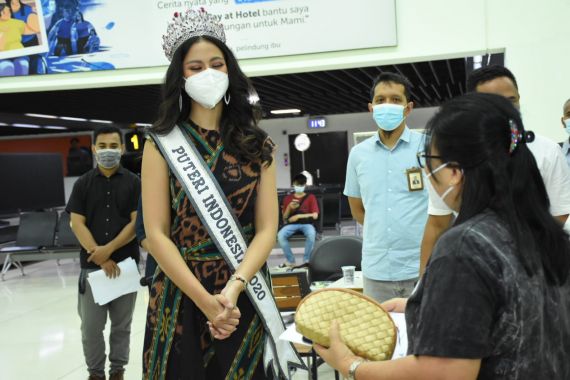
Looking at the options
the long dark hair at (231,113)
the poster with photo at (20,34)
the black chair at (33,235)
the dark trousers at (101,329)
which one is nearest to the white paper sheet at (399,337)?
the long dark hair at (231,113)

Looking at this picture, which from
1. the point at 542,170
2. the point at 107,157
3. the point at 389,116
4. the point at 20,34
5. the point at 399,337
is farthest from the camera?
the point at 20,34

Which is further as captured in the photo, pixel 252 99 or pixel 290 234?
pixel 290 234

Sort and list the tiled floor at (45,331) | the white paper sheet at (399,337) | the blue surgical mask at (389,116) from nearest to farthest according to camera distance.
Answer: the white paper sheet at (399,337) → the blue surgical mask at (389,116) → the tiled floor at (45,331)

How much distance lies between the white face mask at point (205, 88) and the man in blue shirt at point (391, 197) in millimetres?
1264

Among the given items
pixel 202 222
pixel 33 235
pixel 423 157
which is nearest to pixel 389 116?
pixel 202 222

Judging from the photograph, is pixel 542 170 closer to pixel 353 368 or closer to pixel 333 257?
pixel 353 368

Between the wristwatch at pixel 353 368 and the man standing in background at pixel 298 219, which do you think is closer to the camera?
the wristwatch at pixel 353 368

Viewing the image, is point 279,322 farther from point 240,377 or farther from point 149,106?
point 149,106

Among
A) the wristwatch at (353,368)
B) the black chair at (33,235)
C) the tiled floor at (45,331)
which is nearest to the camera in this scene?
the wristwatch at (353,368)

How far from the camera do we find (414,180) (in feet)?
8.91

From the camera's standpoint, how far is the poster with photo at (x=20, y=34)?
4.57 meters

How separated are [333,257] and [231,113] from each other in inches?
91.1

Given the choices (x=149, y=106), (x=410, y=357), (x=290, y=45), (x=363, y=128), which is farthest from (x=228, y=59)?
(x=363, y=128)

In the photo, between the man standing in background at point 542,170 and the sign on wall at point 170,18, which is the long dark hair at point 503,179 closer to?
the man standing in background at point 542,170
